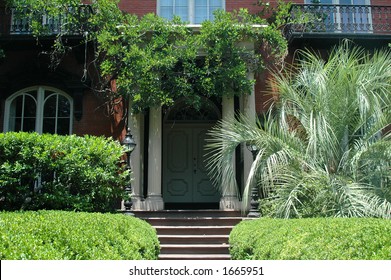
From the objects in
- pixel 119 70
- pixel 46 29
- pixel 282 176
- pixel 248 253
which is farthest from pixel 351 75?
pixel 46 29

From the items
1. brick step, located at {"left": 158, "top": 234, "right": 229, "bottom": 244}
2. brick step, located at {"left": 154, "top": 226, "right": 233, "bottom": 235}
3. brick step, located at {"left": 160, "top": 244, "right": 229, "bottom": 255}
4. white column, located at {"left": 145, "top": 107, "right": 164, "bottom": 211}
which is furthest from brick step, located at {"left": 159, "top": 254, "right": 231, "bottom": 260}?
white column, located at {"left": 145, "top": 107, "right": 164, "bottom": 211}

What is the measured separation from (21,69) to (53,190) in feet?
17.1

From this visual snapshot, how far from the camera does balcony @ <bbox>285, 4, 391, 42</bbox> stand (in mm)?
12289

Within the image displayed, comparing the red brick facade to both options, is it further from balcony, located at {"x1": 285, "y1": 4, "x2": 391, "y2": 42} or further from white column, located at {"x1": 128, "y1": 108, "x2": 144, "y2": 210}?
balcony, located at {"x1": 285, "y1": 4, "x2": 391, "y2": 42}

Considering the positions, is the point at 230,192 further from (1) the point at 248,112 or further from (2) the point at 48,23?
(2) the point at 48,23

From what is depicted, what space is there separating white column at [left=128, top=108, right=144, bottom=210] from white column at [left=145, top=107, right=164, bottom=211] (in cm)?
27

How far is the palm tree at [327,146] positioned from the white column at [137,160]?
96.8 inches

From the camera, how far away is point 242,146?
11.4 meters

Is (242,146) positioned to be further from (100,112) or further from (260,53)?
(100,112)

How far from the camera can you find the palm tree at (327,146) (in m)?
8.25

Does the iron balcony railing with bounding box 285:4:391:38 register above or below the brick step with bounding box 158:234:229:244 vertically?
above

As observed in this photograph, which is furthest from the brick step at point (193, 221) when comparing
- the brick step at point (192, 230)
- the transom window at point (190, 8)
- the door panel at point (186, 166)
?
the transom window at point (190, 8)

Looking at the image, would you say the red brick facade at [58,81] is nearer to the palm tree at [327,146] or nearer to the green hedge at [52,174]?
the palm tree at [327,146]

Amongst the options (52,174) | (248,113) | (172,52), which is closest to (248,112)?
(248,113)
